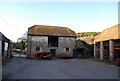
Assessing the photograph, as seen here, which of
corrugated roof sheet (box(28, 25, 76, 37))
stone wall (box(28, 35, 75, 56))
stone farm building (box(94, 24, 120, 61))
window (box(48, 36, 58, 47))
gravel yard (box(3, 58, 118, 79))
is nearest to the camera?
gravel yard (box(3, 58, 118, 79))

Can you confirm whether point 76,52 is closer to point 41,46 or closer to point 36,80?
point 41,46

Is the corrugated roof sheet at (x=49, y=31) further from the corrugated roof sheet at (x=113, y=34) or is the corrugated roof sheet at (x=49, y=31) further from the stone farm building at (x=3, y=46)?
the corrugated roof sheet at (x=113, y=34)

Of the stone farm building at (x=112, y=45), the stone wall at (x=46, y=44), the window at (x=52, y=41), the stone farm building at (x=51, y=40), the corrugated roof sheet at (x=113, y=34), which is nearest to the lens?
the corrugated roof sheet at (x=113, y=34)

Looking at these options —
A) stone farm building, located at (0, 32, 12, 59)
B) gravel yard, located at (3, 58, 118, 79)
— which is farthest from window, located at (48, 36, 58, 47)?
gravel yard, located at (3, 58, 118, 79)

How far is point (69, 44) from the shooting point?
2620 cm

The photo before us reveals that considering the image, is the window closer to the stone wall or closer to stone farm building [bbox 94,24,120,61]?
the stone wall

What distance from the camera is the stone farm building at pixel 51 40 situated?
23.5 meters

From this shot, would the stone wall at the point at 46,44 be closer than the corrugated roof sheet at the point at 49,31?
Yes

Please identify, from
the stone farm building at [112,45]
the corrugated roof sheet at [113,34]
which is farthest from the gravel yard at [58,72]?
the corrugated roof sheet at [113,34]

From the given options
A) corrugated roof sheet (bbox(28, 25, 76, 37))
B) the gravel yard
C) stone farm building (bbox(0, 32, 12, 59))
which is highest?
corrugated roof sheet (bbox(28, 25, 76, 37))

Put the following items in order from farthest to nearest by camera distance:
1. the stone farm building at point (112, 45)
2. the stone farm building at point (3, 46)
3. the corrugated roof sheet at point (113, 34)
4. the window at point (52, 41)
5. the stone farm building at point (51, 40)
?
the window at point (52, 41) < the stone farm building at point (51, 40) < the stone farm building at point (112, 45) < the corrugated roof sheet at point (113, 34) < the stone farm building at point (3, 46)

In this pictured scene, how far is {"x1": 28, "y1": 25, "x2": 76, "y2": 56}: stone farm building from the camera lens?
23469 millimetres

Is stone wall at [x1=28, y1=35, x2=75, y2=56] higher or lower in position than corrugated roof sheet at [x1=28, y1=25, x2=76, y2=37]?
lower

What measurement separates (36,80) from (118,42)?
15.6 meters
